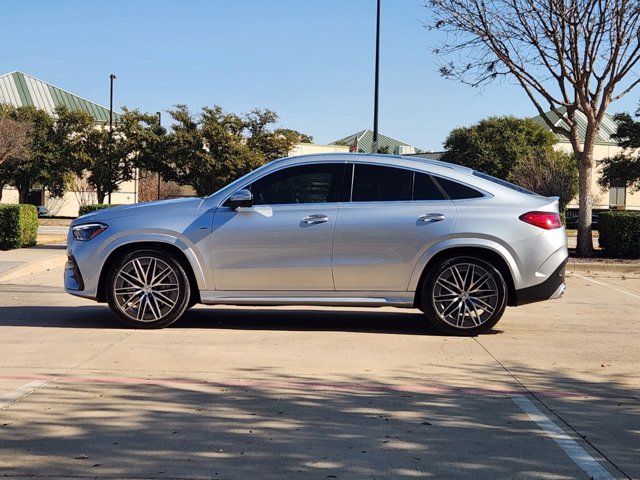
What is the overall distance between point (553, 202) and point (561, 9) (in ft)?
39.1

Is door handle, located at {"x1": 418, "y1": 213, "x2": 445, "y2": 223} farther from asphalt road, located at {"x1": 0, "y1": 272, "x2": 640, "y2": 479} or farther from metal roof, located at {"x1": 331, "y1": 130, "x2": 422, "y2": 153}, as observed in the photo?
metal roof, located at {"x1": 331, "y1": 130, "x2": 422, "y2": 153}

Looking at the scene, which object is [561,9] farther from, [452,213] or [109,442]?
[109,442]

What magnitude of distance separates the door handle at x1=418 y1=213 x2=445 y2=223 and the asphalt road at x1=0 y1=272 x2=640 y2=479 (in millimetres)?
1195

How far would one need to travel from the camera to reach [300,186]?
314 inches

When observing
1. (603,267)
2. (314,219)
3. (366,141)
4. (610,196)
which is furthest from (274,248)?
(366,141)

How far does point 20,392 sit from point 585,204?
55.6 feet

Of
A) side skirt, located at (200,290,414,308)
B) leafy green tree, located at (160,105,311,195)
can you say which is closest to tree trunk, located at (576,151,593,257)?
side skirt, located at (200,290,414,308)

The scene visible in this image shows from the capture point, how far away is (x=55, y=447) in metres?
4.27

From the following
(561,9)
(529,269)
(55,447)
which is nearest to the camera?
(55,447)

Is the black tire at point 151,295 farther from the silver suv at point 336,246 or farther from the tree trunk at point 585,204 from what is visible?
the tree trunk at point 585,204

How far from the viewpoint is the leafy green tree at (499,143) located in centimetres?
6338

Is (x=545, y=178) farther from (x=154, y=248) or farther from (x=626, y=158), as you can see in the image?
(x=154, y=248)

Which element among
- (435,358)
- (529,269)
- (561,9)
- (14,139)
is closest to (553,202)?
(529,269)

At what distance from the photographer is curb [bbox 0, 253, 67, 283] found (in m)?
13.2
